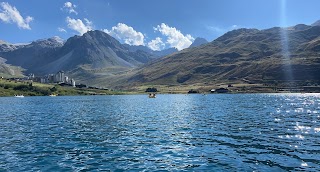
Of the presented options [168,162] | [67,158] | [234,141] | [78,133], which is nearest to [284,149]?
[234,141]

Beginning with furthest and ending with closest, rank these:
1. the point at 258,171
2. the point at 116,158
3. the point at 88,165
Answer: the point at 116,158, the point at 88,165, the point at 258,171

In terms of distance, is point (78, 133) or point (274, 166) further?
point (78, 133)

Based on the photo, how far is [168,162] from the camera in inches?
1352

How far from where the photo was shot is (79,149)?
138 feet

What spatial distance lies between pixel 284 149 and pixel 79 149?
28.2 metres

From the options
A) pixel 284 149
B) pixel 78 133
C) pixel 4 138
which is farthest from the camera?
pixel 78 133

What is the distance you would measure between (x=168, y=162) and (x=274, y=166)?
11464 millimetres

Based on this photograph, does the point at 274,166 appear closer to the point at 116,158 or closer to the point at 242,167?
Answer: the point at 242,167

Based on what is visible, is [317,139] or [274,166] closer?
[274,166]

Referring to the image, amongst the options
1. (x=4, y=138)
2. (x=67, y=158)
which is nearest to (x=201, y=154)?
(x=67, y=158)

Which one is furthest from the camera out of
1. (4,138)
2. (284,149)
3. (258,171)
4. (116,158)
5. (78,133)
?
(78,133)

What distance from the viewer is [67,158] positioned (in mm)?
36406

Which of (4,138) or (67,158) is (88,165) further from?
(4,138)

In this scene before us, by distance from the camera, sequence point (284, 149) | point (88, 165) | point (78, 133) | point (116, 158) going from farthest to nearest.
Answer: point (78, 133) → point (284, 149) → point (116, 158) → point (88, 165)
